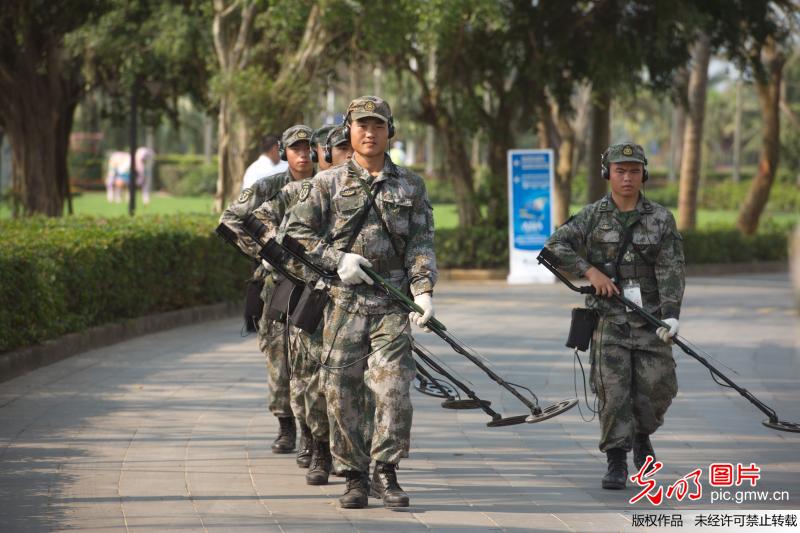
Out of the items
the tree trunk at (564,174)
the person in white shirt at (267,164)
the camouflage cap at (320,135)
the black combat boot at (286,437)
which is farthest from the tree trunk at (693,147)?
the camouflage cap at (320,135)

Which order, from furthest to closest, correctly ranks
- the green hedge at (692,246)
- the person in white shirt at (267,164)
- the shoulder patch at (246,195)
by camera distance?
1. the green hedge at (692,246)
2. the person in white shirt at (267,164)
3. the shoulder patch at (246,195)

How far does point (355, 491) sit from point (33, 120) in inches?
852

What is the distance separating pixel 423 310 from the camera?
6.58 m

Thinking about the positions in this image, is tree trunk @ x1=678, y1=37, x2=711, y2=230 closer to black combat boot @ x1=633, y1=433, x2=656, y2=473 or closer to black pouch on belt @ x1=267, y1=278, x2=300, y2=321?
black combat boot @ x1=633, y1=433, x2=656, y2=473

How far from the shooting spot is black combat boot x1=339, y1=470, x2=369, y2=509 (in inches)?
263

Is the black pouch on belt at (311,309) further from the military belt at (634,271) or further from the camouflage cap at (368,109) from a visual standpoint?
the military belt at (634,271)

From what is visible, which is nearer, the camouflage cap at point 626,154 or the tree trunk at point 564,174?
the camouflage cap at point 626,154

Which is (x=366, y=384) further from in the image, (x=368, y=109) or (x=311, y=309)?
(x=368, y=109)

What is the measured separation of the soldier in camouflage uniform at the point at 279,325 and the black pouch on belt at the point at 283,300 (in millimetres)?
584

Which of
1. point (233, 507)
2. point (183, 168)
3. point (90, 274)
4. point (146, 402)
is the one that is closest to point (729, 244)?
point (90, 274)

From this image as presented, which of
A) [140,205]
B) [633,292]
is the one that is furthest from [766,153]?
[633,292]

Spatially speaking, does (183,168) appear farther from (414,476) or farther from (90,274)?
(414,476)

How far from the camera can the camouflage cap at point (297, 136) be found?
838 centimetres

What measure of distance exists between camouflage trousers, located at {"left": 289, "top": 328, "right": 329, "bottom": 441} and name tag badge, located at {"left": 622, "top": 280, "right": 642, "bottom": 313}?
5.35 feet
